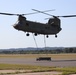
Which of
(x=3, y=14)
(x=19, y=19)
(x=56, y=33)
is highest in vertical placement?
(x=3, y=14)

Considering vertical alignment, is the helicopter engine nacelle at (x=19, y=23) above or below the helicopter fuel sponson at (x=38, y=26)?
above

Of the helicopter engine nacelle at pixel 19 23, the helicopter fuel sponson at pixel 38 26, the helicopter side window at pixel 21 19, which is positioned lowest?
the helicopter fuel sponson at pixel 38 26

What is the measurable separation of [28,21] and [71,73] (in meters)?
31.1

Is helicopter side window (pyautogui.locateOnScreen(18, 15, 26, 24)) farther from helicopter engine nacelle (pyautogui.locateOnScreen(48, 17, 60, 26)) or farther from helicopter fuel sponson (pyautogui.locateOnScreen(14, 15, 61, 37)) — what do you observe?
helicopter engine nacelle (pyautogui.locateOnScreen(48, 17, 60, 26))

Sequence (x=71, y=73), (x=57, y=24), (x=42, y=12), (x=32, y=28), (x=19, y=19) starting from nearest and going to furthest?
(x=71, y=73) → (x=42, y=12) → (x=19, y=19) → (x=32, y=28) → (x=57, y=24)

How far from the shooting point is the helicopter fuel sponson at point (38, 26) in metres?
54.0

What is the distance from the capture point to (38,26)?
190ft

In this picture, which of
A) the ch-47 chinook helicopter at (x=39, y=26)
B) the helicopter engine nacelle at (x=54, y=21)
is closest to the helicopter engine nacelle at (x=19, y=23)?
the ch-47 chinook helicopter at (x=39, y=26)

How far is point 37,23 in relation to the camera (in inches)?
2271

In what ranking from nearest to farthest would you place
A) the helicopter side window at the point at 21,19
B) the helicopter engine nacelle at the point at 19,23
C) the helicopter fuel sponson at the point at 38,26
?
the helicopter side window at the point at 21,19 → the helicopter engine nacelle at the point at 19,23 → the helicopter fuel sponson at the point at 38,26

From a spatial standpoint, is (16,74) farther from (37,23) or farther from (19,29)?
(37,23)

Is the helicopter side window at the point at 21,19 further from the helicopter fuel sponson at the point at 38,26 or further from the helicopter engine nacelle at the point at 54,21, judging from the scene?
the helicopter engine nacelle at the point at 54,21

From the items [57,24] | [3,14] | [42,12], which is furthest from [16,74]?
[57,24]

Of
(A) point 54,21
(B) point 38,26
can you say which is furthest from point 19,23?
(A) point 54,21
